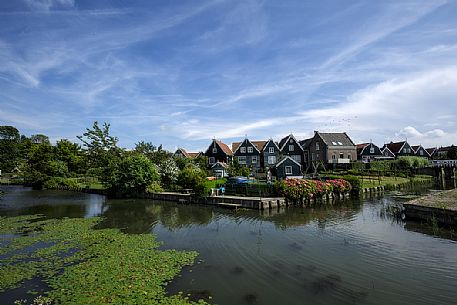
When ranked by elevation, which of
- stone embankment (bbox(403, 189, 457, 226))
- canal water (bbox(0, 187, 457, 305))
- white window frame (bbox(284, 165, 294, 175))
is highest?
white window frame (bbox(284, 165, 294, 175))

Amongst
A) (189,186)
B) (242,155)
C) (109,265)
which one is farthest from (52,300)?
(242,155)

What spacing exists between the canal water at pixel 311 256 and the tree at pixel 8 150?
87787 millimetres


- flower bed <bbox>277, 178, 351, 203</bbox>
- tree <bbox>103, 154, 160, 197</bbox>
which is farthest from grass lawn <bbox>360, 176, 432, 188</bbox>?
tree <bbox>103, 154, 160, 197</bbox>

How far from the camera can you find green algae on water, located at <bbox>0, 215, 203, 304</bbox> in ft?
30.6

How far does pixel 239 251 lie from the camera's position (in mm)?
14008

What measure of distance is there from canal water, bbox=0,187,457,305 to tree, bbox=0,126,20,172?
3456 inches

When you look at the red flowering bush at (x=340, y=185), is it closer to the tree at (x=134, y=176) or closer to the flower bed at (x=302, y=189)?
the flower bed at (x=302, y=189)

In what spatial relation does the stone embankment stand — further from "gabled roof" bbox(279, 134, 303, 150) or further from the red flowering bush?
"gabled roof" bbox(279, 134, 303, 150)

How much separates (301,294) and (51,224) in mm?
20244

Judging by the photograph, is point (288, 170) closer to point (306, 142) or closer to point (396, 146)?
point (306, 142)

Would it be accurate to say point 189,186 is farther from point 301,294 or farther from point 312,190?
point 301,294

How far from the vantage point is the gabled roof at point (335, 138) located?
6153cm

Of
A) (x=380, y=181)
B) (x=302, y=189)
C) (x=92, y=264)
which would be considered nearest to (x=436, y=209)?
(x=302, y=189)

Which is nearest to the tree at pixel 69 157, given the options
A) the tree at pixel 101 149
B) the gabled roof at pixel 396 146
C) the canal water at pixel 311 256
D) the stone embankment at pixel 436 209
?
the tree at pixel 101 149
